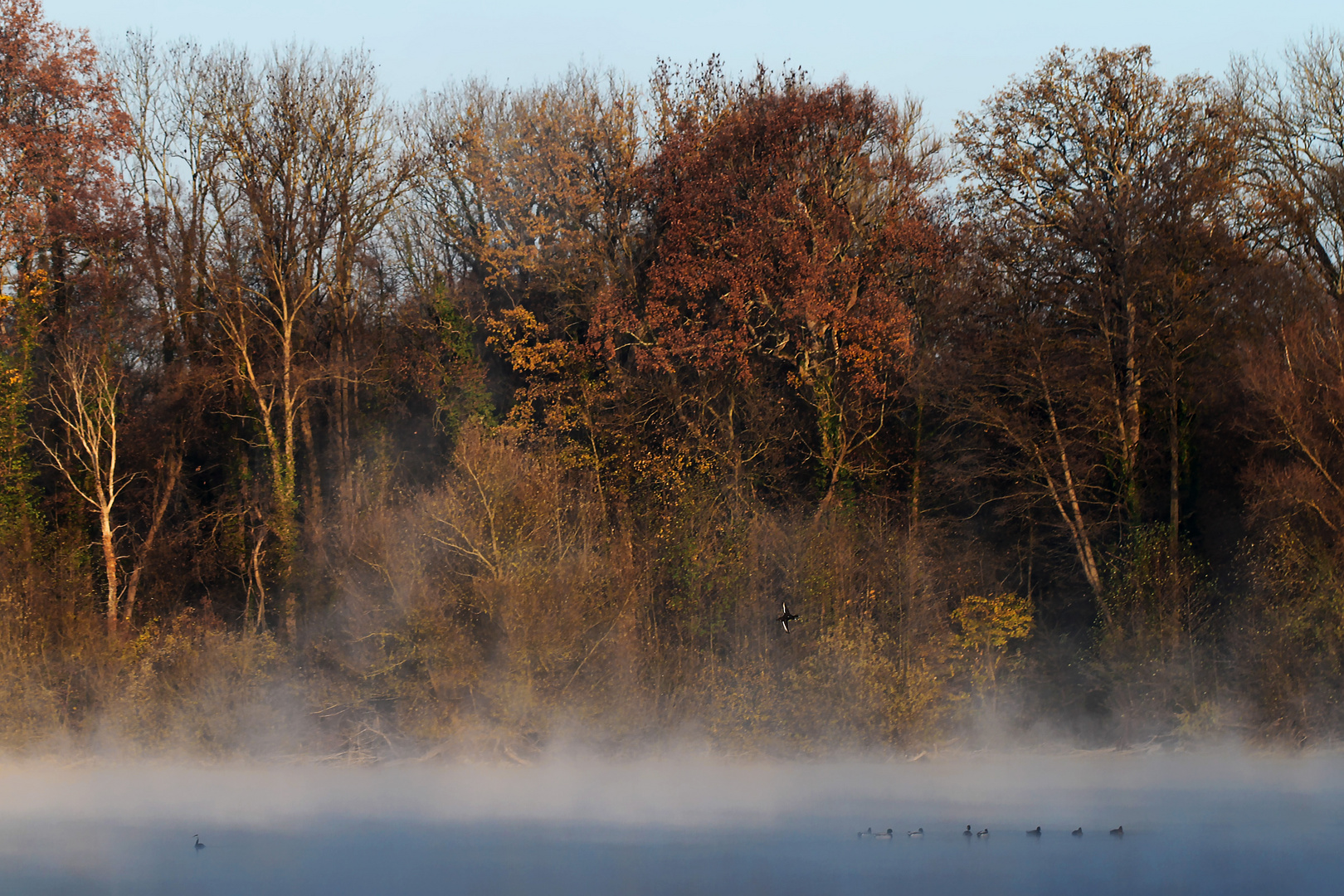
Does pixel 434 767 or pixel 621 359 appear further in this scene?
pixel 621 359

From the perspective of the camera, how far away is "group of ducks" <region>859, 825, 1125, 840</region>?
1272 inches

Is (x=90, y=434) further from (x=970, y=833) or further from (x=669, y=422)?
(x=970, y=833)

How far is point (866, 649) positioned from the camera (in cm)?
3391

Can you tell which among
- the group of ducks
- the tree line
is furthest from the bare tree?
the group of ducks

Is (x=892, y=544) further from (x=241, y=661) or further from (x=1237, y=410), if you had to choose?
(x=241, y=661)

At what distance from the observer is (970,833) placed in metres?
32.6

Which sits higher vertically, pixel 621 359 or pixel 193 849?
pixel 621 359

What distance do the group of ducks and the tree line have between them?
6.90 feet

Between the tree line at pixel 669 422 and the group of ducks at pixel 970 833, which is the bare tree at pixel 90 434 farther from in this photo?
the group of ducks at pixel 970 833

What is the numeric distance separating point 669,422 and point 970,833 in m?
13.0

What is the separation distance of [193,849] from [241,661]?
14.4 feet

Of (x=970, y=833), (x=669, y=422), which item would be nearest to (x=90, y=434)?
(x=669, y=422)

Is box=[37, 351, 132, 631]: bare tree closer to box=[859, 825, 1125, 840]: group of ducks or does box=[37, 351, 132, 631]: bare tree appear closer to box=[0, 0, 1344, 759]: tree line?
box=[0, 0, 1344, 759]: tree line

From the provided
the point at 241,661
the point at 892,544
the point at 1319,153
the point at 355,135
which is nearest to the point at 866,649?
the point at 892,544
